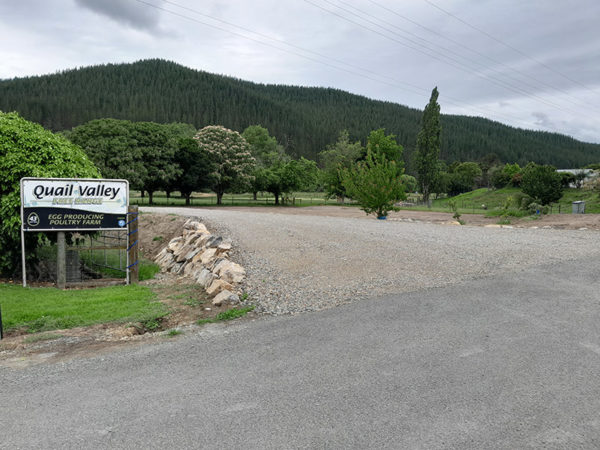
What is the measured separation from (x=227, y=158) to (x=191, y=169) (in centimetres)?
561

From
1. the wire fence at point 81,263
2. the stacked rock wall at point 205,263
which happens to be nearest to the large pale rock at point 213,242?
the stacked rock wall at point 205,263

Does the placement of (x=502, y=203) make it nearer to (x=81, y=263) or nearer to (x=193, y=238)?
(x=193, y=238)

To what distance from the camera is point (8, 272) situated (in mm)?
11266

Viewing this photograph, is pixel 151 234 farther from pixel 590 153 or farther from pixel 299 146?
pixel 590 153

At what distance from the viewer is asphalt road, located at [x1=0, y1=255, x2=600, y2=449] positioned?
12.2ft

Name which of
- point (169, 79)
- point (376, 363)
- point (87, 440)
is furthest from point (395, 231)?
point (169, 79)

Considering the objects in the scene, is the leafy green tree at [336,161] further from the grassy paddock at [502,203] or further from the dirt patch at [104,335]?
the dirt patch at [104,335]

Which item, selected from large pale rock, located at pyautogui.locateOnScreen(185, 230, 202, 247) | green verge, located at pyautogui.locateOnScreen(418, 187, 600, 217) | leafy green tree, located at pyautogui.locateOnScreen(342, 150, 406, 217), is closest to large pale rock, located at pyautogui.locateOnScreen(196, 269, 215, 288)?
large pale rock, located at pyautogui.locateOnScreen(185, 230, 202, 247)

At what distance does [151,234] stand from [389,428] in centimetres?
1665

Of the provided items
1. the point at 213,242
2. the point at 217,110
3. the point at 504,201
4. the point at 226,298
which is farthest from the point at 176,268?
the point at 217,110

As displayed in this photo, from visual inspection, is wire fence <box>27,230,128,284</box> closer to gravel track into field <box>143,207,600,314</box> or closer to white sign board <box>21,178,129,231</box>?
white sign board <box>21,178,129,231</box>

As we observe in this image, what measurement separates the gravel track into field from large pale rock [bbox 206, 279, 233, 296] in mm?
494

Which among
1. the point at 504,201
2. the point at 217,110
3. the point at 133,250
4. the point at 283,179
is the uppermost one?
the point at 217,110

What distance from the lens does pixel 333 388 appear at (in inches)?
182
